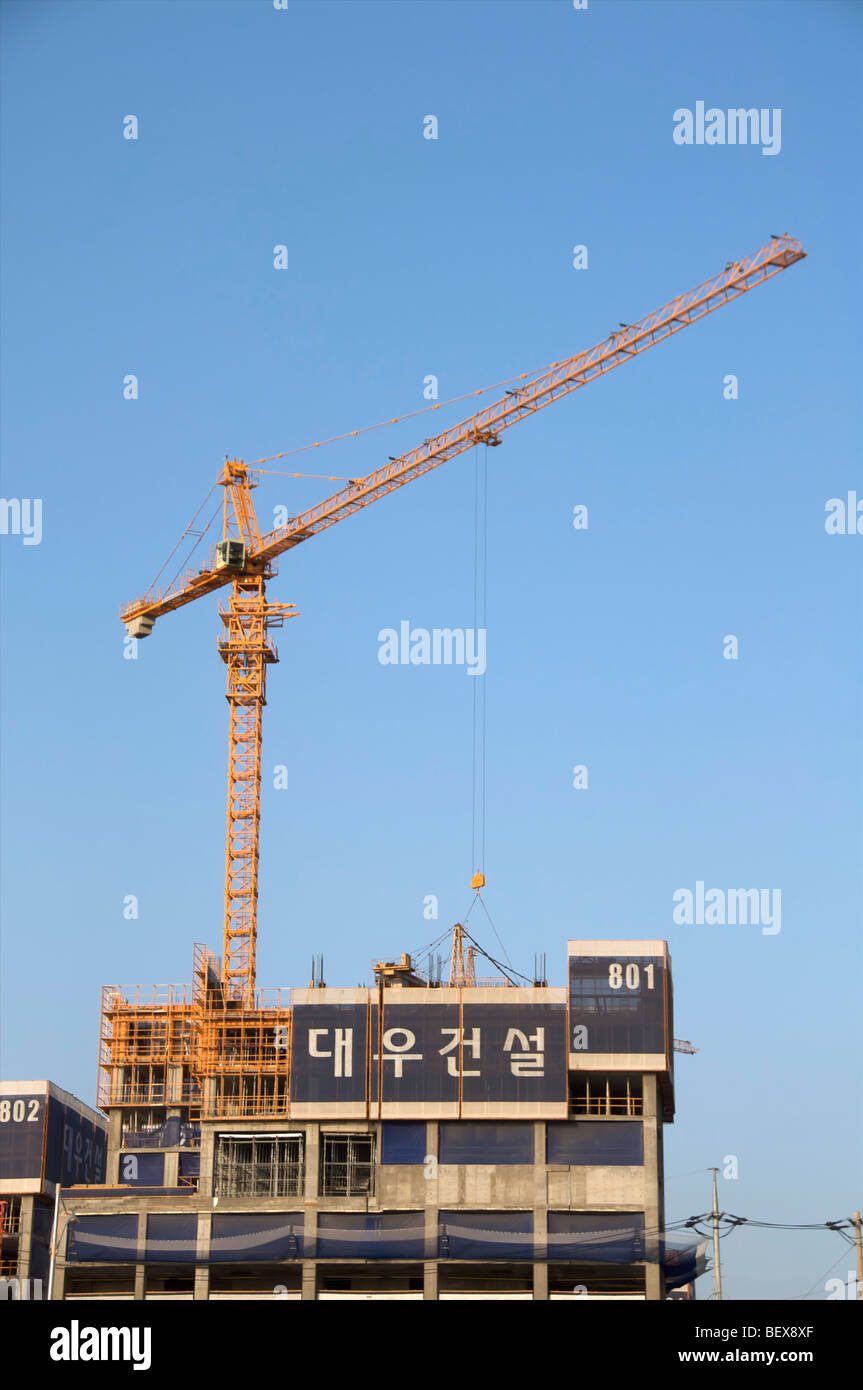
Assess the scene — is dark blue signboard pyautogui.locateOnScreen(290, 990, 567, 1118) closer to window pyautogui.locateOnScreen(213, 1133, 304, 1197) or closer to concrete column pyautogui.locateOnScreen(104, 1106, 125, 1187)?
window pyautogui.locateOnScreen(213, 1133, 304, 1197)

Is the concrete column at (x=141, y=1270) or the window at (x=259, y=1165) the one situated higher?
the window at (x=259, y=1165)

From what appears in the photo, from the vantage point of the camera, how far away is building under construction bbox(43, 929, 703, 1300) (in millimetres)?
137750

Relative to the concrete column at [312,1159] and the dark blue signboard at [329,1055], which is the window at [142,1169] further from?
the concrete column at [312,1159]

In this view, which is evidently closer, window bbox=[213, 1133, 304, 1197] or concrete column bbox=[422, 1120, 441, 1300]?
concrete column bbox=[422, 1120, 441, 1300]

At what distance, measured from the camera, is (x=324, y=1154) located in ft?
470

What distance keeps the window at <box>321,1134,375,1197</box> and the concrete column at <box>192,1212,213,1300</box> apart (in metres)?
8.39

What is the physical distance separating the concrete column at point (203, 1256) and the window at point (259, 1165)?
2316mm

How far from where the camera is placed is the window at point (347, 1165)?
142m

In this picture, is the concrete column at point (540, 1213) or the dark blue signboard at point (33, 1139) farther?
the dark blue signboard at point (33, 1139)

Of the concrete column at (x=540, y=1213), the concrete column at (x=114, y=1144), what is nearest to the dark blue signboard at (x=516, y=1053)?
the concrete column at (x=540, y=1213)

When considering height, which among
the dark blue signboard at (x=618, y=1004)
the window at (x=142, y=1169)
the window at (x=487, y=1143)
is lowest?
the window at (x=142, y=1169)

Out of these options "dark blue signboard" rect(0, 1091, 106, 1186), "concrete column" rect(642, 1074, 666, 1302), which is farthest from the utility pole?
"dark blue signboard" rect(0, 1091, 106, 1186)
